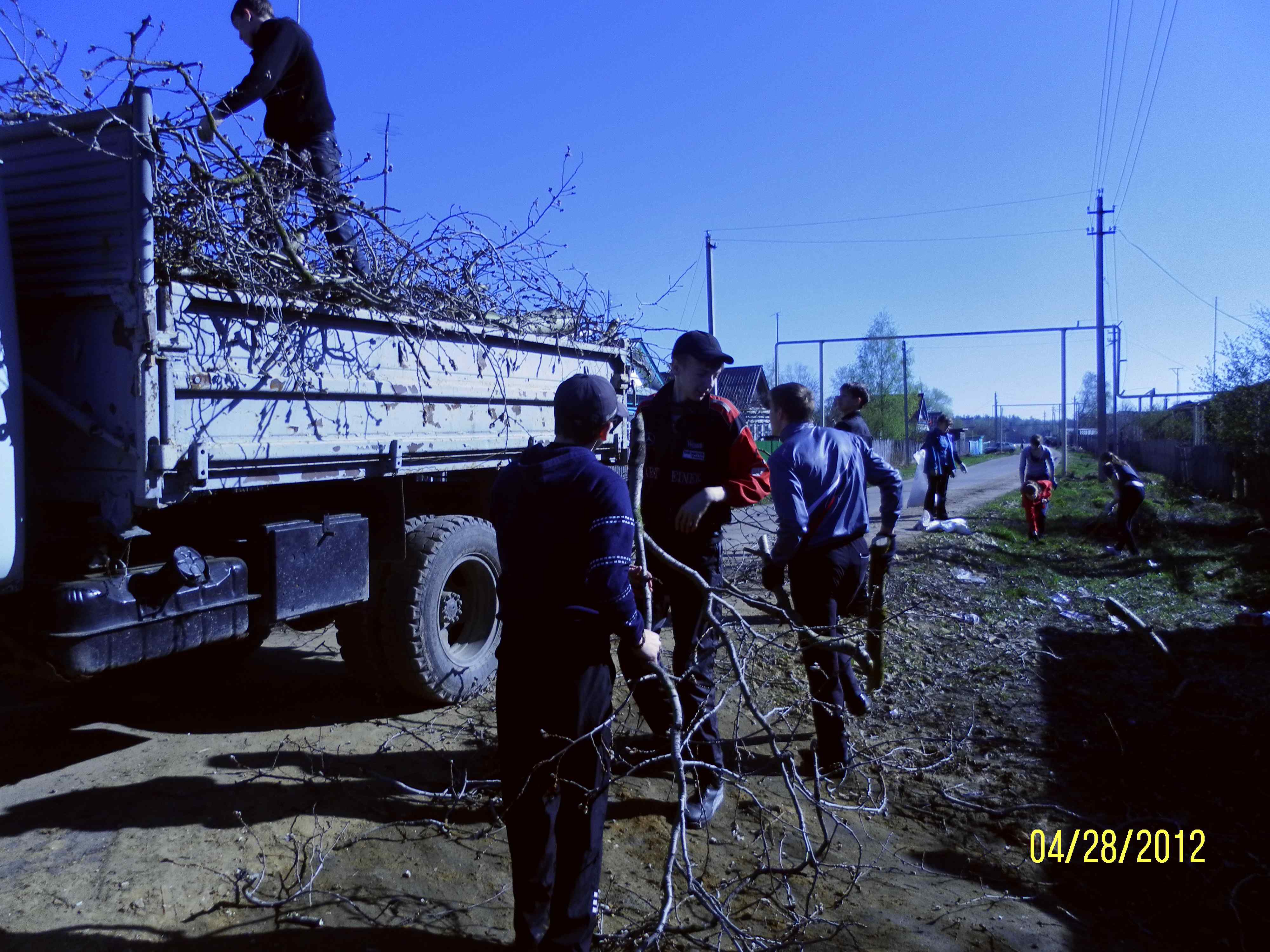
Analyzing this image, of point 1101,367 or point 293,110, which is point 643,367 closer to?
point 293,110

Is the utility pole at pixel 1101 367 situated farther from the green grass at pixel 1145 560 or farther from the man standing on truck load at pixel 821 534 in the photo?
the man standing on truck load at pixel 821 534

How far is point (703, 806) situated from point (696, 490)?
1.32 m

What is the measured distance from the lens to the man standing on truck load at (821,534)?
405cm

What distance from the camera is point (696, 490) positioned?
378 cm

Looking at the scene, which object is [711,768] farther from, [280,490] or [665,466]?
[280,490]

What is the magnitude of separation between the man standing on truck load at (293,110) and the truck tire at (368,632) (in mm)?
1565

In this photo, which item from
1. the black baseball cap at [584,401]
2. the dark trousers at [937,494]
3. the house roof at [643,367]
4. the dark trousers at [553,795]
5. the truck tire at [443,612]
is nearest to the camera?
the dark trousers at [553,795]

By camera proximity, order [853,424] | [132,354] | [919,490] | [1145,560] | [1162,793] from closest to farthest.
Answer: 1. [132,354]
2. [1162,793]
3. [853,424]
4. [1145,560]
5. [919,490]

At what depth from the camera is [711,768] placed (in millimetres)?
3111

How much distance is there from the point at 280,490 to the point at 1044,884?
11.7 ft

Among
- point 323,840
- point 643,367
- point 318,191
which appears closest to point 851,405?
point 643,367

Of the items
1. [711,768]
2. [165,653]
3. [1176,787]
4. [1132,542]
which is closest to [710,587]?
[711,768]

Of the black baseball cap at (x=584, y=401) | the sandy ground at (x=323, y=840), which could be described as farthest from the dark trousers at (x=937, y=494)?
the black baseball cap at (x=584, y=401)
